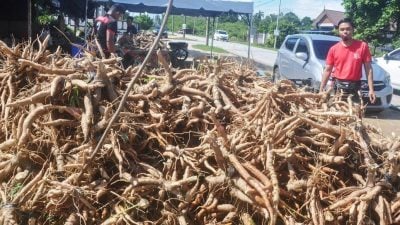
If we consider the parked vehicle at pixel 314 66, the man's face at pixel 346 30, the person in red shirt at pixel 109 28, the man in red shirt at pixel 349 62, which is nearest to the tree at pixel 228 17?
the parked vehicle at pixel 314 66

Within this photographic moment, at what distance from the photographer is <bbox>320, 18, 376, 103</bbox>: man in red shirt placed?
5.44 metres

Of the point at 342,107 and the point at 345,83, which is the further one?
the point at 345,83

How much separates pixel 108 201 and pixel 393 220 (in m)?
1.85

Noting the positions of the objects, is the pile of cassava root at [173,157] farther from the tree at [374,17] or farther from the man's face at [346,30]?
the tree at [374,17]

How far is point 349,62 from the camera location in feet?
18.1

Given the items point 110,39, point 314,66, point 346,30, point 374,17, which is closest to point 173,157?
point 346,30

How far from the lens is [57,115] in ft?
10.4

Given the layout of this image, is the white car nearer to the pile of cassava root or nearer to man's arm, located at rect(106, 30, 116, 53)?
man's arm, located at rect(106, 30, 116, 53)

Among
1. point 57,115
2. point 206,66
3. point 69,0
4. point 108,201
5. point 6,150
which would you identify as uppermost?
point 69,0

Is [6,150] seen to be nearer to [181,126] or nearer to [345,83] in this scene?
[181,126]

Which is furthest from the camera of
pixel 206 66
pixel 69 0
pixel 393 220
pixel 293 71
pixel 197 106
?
pixel 69 0

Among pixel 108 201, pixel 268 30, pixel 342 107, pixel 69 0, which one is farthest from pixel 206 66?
pixel 268 30

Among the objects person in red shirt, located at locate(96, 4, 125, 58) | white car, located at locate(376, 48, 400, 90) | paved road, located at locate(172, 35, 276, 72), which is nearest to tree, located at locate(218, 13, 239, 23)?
paved road, located at locate(172, 35, 276, 72)

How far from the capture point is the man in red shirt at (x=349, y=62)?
5437mm
